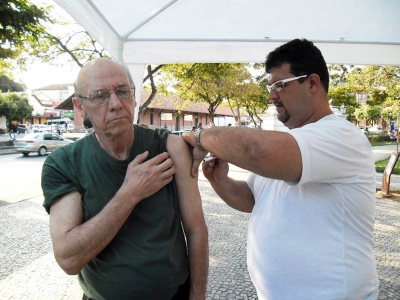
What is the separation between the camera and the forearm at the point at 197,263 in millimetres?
1646

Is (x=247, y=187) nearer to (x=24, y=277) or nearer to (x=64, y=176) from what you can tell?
(x=64, y=176)

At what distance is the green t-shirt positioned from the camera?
1443 mm

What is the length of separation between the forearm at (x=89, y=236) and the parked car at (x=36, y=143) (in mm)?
18298

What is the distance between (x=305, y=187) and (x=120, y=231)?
85 centimetres

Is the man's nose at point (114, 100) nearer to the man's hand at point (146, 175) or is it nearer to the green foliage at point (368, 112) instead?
the man's hand at point (146, 175)

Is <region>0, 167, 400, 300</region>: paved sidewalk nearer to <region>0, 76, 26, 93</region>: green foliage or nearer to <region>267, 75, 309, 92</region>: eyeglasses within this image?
<region>267, 75, 309, 92</region>: eyeglasses

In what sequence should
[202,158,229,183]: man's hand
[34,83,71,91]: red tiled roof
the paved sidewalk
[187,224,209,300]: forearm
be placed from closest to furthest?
[187,224,209,300]: forearm → [202,158,229,183]: man's hand → the paved sidewalk → [34,83,71,91]: red tiled roof

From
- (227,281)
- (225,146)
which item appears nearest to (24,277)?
(227,281)

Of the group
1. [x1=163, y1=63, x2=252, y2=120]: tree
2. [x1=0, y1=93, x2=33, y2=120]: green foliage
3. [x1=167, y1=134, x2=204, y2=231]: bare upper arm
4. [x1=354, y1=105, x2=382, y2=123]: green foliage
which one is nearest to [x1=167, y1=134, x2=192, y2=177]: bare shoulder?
[x1=167, y1=134, x2=204, y2=231]: bare upper arm

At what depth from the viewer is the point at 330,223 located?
141cm

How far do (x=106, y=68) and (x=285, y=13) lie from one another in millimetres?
2625

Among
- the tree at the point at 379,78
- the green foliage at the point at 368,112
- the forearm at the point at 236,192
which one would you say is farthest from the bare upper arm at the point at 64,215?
the green foliage at the point at 368,112

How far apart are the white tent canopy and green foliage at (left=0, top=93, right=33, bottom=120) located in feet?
159

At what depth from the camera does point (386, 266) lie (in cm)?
415
